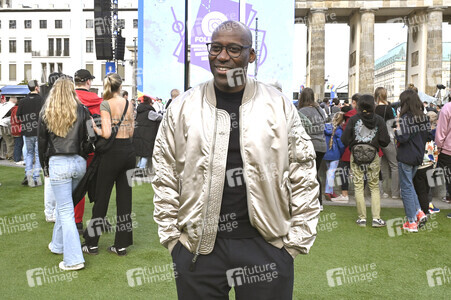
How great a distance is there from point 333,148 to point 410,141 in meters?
2.37

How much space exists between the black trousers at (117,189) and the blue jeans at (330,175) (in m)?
4.75

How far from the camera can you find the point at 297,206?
2.34 metres

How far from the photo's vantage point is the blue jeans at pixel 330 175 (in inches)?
358

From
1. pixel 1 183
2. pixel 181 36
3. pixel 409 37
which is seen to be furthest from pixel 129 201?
pixel 409 37

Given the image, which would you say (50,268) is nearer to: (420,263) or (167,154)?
(167,154)

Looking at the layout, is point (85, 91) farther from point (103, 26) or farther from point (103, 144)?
point (103, 26)

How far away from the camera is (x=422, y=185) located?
7.43 metres

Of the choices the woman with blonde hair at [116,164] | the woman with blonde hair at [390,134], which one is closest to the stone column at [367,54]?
the woman with blonde hair at [390,134]

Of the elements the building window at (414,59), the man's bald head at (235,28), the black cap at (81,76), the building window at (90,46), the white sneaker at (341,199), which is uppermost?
the building window at (90,46)

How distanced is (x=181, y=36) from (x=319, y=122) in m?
13.5

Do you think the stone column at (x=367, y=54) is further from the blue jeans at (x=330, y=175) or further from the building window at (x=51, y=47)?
the building window at (x=51, y=47)

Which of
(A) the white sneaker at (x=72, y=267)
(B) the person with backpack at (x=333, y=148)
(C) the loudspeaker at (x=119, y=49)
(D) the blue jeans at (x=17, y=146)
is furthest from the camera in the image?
(C) the loudspeaker at (x=119, y=49)

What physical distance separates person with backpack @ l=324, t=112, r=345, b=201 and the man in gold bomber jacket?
21.8 ft

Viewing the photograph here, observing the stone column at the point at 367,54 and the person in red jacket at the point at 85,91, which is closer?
the person in red jacket at the point at 85,91
